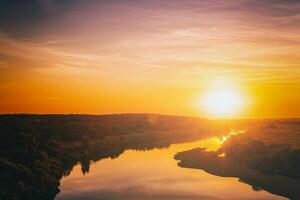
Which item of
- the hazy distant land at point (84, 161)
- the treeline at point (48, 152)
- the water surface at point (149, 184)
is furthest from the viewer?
the water surface at point (149, 184)

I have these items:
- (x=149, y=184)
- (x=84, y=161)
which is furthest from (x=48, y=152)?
(x=149, y=184)

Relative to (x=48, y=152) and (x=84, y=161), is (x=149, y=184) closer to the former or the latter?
(x=48, y=152)

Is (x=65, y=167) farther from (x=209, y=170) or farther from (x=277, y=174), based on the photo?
(x=277, y=174)

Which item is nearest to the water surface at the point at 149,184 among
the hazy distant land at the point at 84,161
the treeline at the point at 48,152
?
the hazy distant land at the point at 84,161

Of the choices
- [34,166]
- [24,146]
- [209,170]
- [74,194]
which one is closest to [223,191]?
[209,170]

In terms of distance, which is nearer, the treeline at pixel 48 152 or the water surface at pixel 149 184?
the treeline at pixel 48 152

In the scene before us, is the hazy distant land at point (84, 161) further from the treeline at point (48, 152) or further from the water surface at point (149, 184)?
the water surface at point (149, 184)

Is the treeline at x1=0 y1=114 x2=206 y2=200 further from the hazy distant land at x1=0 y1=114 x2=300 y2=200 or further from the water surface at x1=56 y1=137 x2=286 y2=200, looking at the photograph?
the water surface at x1=56 y1=137 x2=286 y2=200

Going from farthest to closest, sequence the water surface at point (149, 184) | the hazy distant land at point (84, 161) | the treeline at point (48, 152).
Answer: the water surface at point (149, 184) → the hazy distant land at point (84, 161) → the treeline at point (48, 152)
